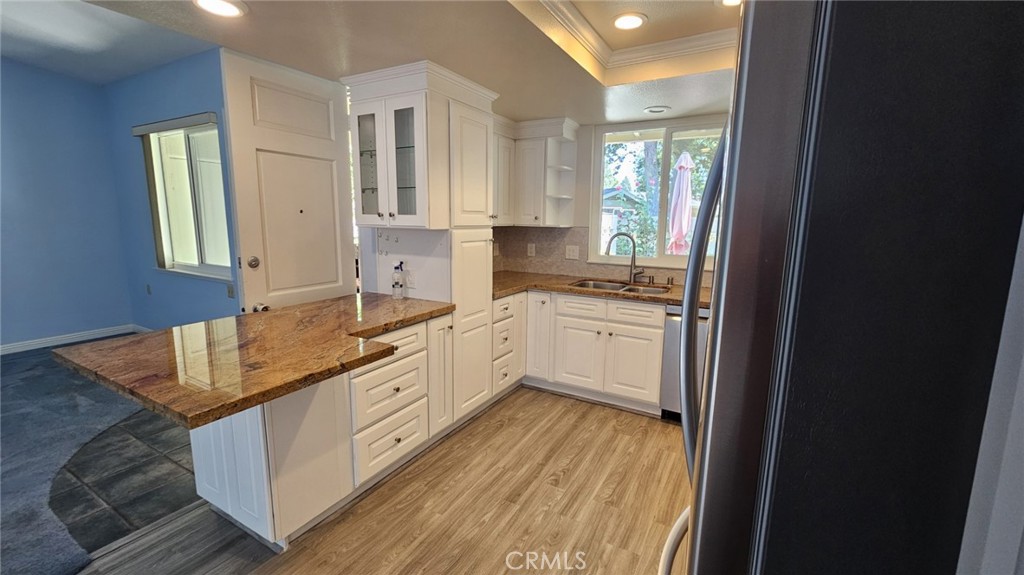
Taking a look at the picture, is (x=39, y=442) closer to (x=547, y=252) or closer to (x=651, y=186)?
(x=547, y=252)

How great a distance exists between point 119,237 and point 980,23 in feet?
19.9

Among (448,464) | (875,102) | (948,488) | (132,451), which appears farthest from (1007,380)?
(132,451)

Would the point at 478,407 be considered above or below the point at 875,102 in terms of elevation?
below

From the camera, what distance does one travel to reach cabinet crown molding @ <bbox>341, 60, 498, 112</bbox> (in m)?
2.26

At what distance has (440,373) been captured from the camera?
2.54 m

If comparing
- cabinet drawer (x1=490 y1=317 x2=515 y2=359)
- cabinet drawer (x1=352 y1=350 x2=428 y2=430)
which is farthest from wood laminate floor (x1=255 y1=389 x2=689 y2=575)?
cabinet drawer (x1=490 y1=317 x2=515 y2=359)

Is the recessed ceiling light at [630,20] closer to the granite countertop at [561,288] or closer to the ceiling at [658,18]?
the ceiling at [658,18]

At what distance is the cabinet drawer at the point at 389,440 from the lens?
6.69 feet

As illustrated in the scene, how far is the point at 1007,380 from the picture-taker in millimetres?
406

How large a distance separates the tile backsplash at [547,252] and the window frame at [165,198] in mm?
2247

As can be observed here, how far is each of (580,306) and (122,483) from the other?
2858 millimetres

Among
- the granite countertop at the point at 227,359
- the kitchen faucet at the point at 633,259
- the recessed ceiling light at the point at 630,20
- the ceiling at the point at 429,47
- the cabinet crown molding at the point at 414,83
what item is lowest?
the granite countertop at the point at 227,359

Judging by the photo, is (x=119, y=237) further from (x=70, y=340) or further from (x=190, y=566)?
(x=190, y=566)

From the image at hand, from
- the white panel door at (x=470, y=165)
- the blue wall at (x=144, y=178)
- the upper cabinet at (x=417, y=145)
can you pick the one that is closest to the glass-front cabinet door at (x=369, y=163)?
the upper cabinet at (x=417, y=145)
